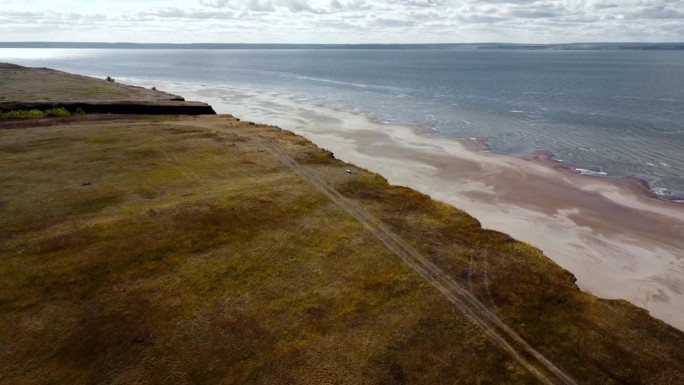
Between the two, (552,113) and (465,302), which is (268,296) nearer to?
(465,302)

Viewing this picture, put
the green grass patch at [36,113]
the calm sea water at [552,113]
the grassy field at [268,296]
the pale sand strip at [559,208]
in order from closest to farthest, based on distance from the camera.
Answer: the grassy field at [268,296], the pale sand strip at [559,208], the calm sea water at [552,113], the green grass patch at [36,113]

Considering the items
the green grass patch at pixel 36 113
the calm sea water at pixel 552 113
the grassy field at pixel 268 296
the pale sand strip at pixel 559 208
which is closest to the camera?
the grassy field at pixel 268 296

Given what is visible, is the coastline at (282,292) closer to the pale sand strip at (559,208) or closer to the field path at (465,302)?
the field path at (465,302)

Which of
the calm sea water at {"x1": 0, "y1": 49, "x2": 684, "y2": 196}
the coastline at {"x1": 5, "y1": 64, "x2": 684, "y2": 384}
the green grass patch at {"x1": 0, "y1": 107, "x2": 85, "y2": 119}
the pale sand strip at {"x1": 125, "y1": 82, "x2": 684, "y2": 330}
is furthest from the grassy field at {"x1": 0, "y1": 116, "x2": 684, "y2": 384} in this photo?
the calm sea water at {"x1": 0, "y1": 49, "x2": 684, "y2": 196}

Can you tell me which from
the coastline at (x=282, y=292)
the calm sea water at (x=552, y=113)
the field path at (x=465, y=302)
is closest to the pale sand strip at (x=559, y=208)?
the coastline at (x=282, y=292)

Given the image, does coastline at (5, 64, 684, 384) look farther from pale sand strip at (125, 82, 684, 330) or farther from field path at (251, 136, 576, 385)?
pale sand strip at (125, 82, 684, 330)

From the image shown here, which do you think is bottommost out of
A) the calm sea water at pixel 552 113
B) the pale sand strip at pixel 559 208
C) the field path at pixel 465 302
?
the pale sand strip at pixel 559 208
